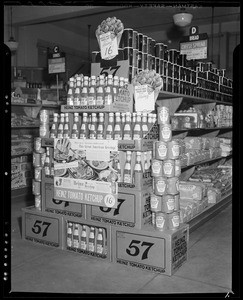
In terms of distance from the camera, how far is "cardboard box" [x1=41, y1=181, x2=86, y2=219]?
151 inches

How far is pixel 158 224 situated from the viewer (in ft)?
11.4

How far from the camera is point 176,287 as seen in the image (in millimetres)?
3086

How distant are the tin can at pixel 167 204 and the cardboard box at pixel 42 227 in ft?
3.78

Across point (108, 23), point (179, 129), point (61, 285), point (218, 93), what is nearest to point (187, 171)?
point (179, 129)

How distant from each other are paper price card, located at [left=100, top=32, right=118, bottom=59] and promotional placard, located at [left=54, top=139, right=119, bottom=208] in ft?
3.17

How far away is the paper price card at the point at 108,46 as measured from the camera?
3.81 metres

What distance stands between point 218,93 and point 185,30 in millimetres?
5504

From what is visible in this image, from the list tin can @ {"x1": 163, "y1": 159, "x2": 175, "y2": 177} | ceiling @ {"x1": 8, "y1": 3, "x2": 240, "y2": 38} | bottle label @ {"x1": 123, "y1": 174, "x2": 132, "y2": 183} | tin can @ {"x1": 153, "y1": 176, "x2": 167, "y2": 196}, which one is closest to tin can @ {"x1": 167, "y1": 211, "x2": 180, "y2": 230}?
tin can @ {"x1": 153, "y1": 176, "x2": 167, "y2": 196}

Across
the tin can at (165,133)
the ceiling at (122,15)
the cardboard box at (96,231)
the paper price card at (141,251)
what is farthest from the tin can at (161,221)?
the ceiling at (122,15)

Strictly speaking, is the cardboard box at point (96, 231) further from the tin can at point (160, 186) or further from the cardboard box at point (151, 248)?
the tin can at point (160, 186)

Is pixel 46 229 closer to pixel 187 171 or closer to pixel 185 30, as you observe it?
pixel 187 171

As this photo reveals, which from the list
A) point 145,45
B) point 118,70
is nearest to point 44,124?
point 118,70

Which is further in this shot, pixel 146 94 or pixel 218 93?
pixel 218 93
